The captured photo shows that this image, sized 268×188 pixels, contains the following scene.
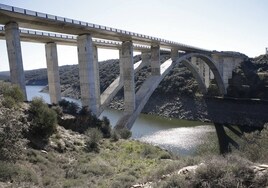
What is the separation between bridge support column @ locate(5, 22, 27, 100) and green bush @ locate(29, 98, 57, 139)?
3.45 meters

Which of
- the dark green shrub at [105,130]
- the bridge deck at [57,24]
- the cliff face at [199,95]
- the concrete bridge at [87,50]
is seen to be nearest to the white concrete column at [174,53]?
the concrete bridge at [87,50]

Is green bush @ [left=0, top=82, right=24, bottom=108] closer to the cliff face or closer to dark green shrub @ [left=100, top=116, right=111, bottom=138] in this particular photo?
dark green shrub @ [left=100, top=116, right=111, bottom=138]

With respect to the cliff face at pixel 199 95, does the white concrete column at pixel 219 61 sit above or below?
above

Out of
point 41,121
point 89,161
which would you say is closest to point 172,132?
point 89,161

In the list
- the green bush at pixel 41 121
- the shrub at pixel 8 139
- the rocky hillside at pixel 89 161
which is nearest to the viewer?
the rocky hillside at pixel 89 161

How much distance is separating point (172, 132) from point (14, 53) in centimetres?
2137

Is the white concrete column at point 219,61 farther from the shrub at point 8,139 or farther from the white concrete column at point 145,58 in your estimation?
the shrub at point 8,139

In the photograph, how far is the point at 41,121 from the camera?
12703mm

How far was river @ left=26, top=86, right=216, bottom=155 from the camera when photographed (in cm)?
2659

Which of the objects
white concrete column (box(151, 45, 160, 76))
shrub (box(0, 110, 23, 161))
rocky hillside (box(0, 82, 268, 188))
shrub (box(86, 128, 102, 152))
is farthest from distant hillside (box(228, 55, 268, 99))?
shrub (box(0, 110, 23, 161))

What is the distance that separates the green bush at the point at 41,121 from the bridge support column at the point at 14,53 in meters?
3.45

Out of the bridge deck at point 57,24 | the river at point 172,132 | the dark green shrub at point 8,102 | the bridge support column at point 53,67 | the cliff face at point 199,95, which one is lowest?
the river at point 172,132

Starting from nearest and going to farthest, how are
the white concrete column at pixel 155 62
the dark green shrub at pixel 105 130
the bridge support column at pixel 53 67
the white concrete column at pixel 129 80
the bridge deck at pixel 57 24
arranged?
the bridge deck at pixel 57 24 < the dark green shrub at pixel 105 130 < the bridge support column at pixel 53 67 < the white concrete column at pixel 129 80 < the white concrete column at pixel 155 62

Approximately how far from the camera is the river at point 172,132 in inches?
1047
